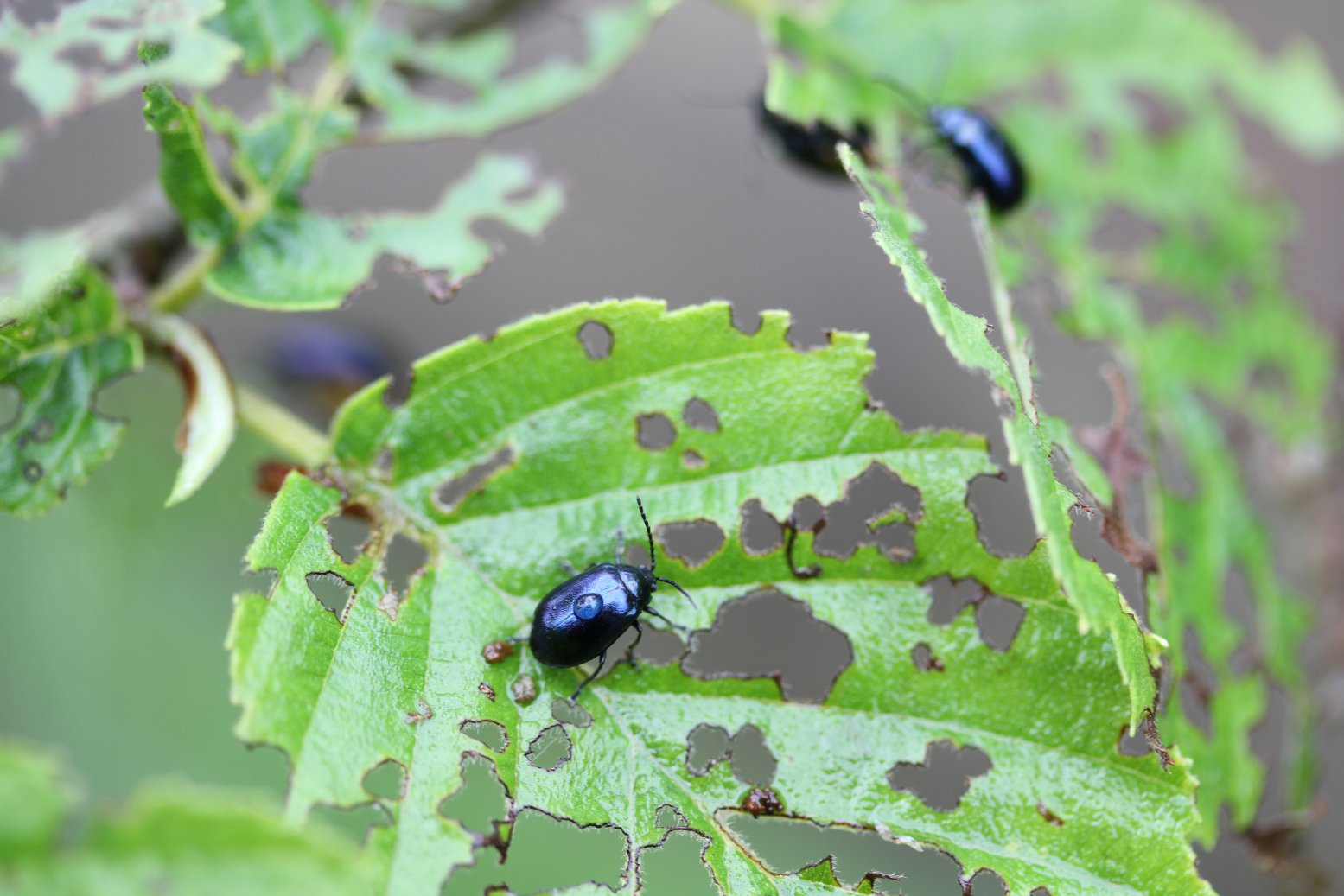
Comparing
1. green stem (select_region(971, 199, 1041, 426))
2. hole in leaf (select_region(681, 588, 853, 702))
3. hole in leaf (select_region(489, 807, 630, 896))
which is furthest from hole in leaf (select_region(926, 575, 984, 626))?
hole in leaf (select_region(681, 588, 853, 702))

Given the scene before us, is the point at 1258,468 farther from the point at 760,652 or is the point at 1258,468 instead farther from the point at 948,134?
the point at 760,652

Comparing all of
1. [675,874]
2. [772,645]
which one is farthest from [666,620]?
[772,645]

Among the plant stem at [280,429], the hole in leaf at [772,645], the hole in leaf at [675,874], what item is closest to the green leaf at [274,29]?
the plant stem at [280,429]

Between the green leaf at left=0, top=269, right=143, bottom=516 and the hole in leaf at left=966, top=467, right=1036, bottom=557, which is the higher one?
the hole in leaf at left=966, top=467, right=1036, bottom=557

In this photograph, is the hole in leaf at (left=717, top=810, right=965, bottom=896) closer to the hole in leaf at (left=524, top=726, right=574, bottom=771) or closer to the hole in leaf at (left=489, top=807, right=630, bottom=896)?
the hole in leaf at (left=524, top=726, right=574, bottom=771)

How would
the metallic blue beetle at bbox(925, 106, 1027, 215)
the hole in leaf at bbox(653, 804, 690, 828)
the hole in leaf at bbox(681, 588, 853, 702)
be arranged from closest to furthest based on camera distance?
the hole in leaf at bbox(653, 804, 690, 828) → the metallic blue beetle at bbox(925, 106, 1027, 215) → the hole in leaf at bbox(681, 588, 853, 702)
